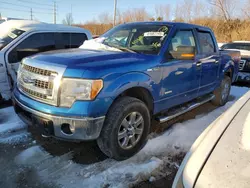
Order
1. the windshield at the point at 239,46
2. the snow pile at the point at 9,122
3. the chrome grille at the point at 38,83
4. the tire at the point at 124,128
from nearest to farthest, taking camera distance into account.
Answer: the chrome grille at the point at 38,83 < the tire at the point at 124,128 < the snow pile at the point at 9,122 < the windshield at the point at 239,46

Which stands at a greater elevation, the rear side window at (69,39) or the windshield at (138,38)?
the windshield at (138,38)

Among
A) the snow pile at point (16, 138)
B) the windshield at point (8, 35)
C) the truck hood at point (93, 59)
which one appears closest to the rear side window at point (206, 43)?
the truck hood at point (93, 59)

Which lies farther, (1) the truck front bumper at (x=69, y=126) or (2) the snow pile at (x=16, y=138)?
(2) the snow pile at (x=16, y=138)

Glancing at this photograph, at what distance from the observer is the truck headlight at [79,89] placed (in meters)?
2.52

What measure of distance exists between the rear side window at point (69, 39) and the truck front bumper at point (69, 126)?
327 centimetres

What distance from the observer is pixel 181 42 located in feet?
12.9

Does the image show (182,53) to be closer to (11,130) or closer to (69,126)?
(69,126)

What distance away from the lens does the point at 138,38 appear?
3.81m

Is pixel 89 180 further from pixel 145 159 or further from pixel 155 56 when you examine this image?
pixel 155 56

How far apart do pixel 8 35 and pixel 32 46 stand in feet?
1.93

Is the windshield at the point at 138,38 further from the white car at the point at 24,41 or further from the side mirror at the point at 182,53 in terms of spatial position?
the white car at the point at 24,41

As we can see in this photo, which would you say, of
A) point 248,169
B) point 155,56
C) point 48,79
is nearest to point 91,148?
point 48,79

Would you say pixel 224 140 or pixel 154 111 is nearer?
pixel 224 140

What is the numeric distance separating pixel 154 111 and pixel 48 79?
163cm
